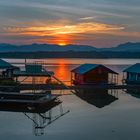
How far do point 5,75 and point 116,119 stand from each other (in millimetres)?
18029

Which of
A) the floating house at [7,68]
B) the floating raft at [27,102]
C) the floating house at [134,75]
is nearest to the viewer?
the floating raft at [27,102]

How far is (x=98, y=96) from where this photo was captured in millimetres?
29188

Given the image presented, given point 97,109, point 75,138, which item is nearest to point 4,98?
point 97,109

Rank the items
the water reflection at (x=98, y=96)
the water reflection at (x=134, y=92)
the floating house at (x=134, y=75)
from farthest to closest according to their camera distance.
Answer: the floating house at (x=134, y=75), the water reflection at (x=134, y=92), the water reflection at (x=98, y=96)

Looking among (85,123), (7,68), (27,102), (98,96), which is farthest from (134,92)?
(85,123)

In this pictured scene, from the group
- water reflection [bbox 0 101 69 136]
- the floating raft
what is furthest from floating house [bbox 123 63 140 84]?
water reflection [bbox 0 101 69 136]

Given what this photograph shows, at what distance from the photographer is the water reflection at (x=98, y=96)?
86.0ft

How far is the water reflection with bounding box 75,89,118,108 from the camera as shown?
2622cm

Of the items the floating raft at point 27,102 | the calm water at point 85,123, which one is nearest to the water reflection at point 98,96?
the calm water at point 85,123

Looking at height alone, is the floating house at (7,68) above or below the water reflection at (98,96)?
above

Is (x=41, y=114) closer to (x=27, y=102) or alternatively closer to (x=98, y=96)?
(x=27, y=102)

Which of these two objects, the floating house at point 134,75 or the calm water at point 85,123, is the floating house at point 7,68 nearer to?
the calm water at point 85,123

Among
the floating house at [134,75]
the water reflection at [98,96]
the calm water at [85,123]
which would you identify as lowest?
the calm water at [85,123]

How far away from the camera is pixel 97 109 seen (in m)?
23.3
